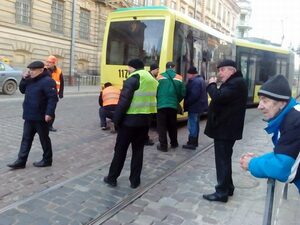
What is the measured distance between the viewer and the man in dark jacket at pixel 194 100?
752 cm

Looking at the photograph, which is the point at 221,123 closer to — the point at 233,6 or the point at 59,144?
the point at 59,144

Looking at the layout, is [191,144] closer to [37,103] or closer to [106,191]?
[106,191]

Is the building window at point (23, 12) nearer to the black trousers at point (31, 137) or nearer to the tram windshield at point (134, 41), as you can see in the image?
the tram windshield at point (134, 41)

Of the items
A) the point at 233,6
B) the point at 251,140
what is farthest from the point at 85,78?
the point at 233,6

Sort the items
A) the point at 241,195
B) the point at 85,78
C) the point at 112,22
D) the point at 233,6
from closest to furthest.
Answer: the point at 241,195
the point at 112,22
the point at 85,78
the point at 233,6

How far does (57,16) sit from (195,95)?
70.6 ft

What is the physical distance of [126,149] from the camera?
5141mm

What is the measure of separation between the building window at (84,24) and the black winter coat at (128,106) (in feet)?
82.9

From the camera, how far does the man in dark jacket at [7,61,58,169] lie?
558cm

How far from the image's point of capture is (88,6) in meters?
29.3

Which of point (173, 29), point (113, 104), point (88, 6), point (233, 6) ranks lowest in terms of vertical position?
point (113, 104)

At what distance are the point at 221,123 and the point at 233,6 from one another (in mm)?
73540

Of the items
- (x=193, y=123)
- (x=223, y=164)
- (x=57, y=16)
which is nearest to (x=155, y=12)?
(x=193, y=123)

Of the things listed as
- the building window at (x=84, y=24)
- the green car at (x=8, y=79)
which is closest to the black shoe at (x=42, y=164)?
the green car at (x=8, y=79)
